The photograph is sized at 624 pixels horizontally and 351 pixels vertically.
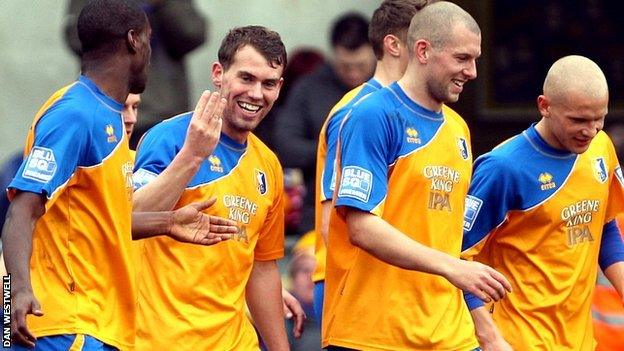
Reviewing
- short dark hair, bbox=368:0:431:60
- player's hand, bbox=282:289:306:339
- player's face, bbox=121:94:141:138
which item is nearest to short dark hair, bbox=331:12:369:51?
short dark hair, bbox=368:0:431:60

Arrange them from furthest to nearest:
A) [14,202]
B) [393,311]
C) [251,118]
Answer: [251,118], [393,311], [14,202]

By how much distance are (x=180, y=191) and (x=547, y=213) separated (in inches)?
71.8

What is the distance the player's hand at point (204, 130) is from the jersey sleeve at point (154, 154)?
379mm

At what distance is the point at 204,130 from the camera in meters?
8.30

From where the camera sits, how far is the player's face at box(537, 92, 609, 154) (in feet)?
29.2

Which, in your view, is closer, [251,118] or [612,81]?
[251,118]

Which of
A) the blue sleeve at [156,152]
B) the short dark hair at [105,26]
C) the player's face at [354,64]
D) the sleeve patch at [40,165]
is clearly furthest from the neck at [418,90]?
the player's face at [354,64]

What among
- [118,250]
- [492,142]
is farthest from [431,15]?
[492,142]

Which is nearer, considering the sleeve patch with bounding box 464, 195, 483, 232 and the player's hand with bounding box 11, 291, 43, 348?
the player's hand with bounding box 11, 291, 43, 348

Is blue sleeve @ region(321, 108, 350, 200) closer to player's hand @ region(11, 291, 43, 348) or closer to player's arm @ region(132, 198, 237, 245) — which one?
player's arm @ region(132, 198, 237, 245)

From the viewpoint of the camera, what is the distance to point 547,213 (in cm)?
907

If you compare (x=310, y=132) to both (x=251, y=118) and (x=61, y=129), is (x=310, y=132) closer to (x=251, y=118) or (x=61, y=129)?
(x=251, y=118)

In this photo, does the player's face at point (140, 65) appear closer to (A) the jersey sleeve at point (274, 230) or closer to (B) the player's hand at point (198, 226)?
(B) the player's hand at point (198, 226)

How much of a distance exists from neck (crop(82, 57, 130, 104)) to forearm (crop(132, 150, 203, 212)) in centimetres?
38
